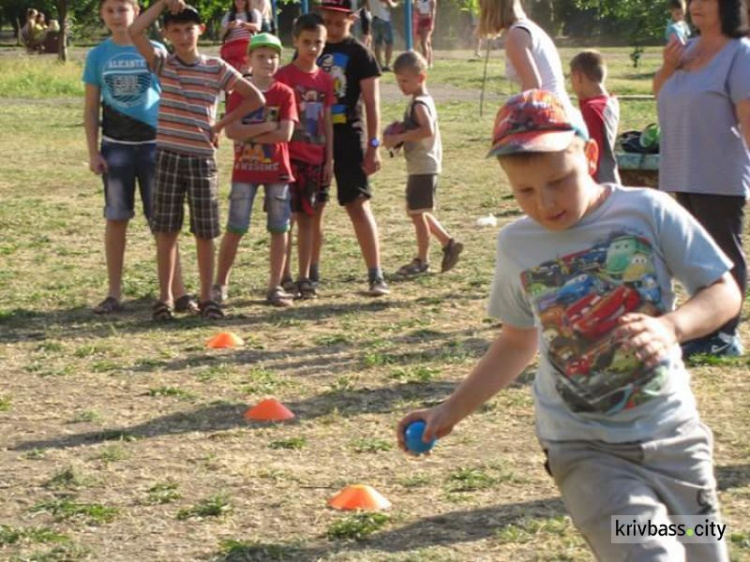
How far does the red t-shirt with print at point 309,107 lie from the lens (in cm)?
908

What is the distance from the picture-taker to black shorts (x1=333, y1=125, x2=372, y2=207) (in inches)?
366

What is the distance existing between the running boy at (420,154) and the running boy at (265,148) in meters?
1.05

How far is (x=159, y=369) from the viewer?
764 cm

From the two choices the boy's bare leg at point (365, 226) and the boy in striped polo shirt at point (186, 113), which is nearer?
the boy in striped polo shirt at point (186, 113)

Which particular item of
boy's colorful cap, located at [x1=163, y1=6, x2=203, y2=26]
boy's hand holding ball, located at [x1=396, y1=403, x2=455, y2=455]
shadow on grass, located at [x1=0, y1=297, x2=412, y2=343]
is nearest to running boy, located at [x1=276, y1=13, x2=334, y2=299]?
shadow on grass, located at [x1=0, y1=297, x2=412, y2=343]

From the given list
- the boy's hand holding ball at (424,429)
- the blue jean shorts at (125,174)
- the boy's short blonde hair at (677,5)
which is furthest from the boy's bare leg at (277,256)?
the boy's short blonde hair at (677,5)

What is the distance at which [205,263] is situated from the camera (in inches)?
347

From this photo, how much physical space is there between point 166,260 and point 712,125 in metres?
3.45

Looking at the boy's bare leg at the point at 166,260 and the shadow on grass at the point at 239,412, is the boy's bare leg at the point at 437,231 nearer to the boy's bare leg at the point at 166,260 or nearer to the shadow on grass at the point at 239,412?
the boy's bare leg at the point at 166,260

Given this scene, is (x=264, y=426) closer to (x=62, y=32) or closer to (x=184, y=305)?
(x=184, y=305)

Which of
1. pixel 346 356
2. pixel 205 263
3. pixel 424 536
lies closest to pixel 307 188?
pixel 205 263

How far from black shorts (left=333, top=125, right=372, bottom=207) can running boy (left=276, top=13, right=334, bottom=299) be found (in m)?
0.10

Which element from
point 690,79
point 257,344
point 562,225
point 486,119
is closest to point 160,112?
point 257,344

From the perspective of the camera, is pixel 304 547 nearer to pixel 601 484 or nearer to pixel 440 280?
pixel 601 484
